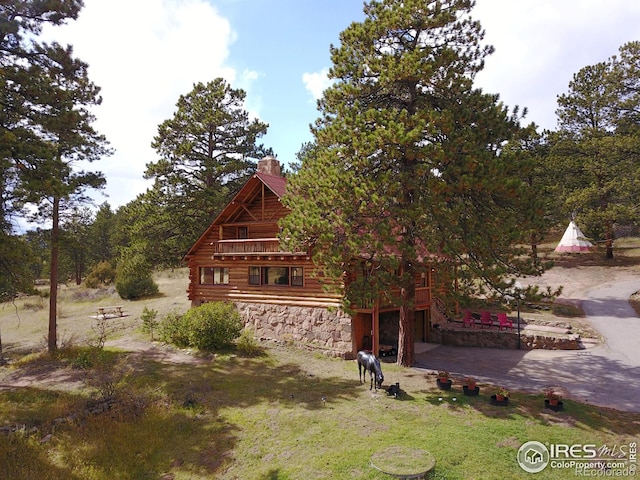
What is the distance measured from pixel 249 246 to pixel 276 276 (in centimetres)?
225

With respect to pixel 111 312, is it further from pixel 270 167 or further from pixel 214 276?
pixel 270 167

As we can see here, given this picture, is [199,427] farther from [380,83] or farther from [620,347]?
[620,347]

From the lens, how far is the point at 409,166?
1527 centimetres

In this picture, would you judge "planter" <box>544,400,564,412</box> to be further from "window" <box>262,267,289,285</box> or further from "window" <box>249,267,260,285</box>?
"window" <box>249,267,260,285</box>

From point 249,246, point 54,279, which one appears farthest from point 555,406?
point 54,279

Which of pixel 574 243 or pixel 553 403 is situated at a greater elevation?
pixel 574 243

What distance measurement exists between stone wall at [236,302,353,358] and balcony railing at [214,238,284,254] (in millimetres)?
3200

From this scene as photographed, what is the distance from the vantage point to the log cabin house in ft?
61.8

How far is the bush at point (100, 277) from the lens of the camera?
45.2m

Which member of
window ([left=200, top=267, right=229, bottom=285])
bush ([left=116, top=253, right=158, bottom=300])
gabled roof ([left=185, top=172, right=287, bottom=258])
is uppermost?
gabled roof ([left=185, top=172, right=287, bottom=258])

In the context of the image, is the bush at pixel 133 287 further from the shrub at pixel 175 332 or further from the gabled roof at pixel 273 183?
the gabled roof at pixel 273 183

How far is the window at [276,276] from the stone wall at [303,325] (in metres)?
1.30

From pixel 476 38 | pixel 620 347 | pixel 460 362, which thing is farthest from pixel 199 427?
pixel 620 347

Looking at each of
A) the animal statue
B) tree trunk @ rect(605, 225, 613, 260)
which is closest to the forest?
the animal statue
